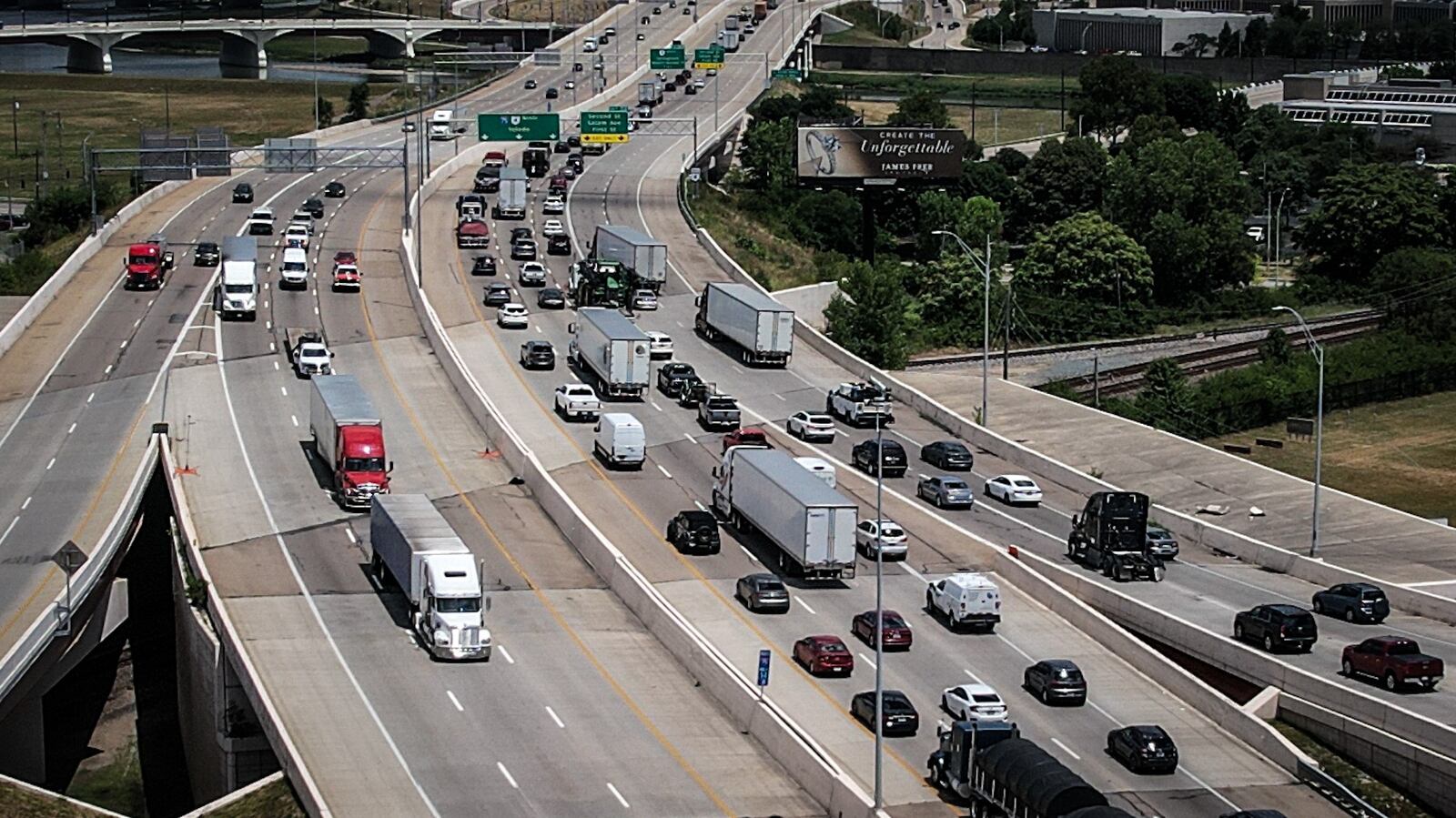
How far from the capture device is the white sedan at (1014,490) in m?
87.1

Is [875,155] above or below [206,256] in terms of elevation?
above

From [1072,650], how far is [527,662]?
1653 centimetres

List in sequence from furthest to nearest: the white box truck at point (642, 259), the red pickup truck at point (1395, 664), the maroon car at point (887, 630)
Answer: the white box truck at point (642, 259), the maroon car at point (887, 630), the red pickup truck at point (1395, 664)

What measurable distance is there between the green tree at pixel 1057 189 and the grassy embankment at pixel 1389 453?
4782 centimetres

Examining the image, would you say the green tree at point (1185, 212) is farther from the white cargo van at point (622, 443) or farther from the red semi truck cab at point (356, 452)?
the red semi truck cab at point (356, 452)

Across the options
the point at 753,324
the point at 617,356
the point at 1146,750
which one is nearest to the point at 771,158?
the point at 753,324

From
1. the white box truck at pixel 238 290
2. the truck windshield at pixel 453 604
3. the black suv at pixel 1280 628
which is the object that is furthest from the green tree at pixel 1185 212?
the truck windshield at pixel 453 604

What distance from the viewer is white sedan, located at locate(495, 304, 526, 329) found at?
11038cm

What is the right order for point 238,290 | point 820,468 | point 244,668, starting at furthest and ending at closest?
point 238,290 → point 820,468 → point 244,668

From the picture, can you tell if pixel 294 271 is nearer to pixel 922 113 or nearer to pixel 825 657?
pixel 825 657

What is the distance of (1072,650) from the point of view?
68062mm

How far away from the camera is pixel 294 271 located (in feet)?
383

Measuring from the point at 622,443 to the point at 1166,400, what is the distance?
41.2m

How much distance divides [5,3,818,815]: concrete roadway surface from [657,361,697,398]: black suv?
956cm
